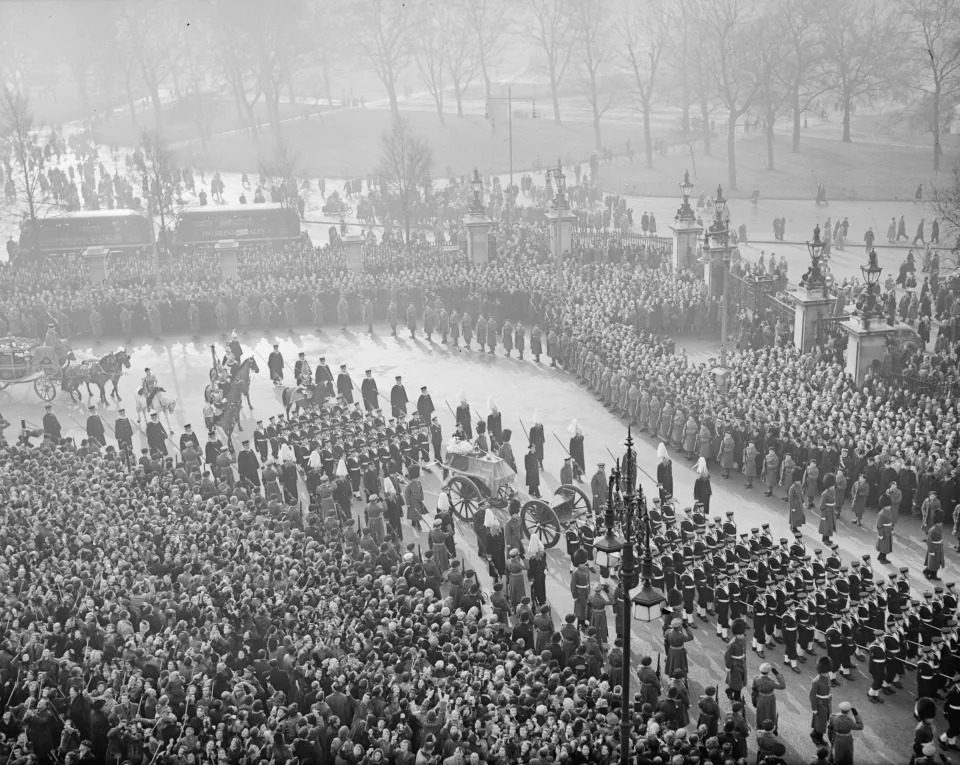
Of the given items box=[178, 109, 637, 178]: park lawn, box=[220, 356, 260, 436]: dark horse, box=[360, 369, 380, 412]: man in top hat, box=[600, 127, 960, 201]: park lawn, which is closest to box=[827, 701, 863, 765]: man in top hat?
box=[360, 369, 380, 412]: man in top hat

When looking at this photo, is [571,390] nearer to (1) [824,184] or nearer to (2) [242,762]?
(2) [242,762]

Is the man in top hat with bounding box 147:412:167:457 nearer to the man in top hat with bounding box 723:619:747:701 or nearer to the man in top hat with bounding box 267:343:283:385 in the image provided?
the man in top hat with bounding box 267:343:283:385

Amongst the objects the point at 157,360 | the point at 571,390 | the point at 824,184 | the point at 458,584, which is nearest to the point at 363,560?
the point at 458,584

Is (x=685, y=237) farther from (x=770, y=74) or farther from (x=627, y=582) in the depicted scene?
(x=627, y=582)

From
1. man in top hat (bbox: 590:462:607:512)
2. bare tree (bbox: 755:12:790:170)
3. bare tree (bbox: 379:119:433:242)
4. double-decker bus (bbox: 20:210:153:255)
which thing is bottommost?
man in top hat (bbox: 590:462:607:512)

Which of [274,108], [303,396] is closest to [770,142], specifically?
[274,108]

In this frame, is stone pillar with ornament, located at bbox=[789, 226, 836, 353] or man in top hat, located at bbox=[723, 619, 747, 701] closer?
man in top hat, located at bbox=[723, 619, 747, 701]

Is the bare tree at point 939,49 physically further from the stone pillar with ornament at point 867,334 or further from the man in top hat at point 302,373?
the man in top hat at point 302,373
